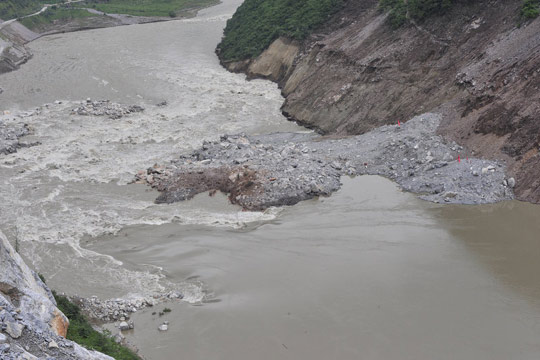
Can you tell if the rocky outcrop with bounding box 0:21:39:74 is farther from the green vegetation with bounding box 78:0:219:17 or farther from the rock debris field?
the rock debris field

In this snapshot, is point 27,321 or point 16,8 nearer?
point 27,321

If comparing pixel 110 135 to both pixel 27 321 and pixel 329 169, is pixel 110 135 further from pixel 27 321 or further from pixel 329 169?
pixel 27 321

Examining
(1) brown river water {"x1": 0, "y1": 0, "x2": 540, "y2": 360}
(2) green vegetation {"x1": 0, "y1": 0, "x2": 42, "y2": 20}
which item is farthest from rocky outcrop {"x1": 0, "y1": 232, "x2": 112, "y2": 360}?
(2) green vegetation {"x1": 0, "y1": 0, "x2": 42, "y2": 20}

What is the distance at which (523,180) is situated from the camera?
2338 cm

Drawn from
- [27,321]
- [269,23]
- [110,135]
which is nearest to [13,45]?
[269,23]

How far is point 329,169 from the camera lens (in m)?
26.8

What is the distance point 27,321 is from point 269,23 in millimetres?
42028

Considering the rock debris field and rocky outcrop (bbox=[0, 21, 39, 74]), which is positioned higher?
rocky outcrop (bbox=[0, 21, 39, 74])

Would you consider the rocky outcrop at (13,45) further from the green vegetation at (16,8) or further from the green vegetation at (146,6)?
the green vegetation at (146,6)

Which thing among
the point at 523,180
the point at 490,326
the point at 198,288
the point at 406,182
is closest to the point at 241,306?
the point at 198,288

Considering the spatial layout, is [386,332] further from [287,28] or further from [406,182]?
[287,28]

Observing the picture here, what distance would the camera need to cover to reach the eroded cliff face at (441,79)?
25.7 metres

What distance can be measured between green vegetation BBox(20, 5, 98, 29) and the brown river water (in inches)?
1515

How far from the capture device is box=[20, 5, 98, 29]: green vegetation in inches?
2606
